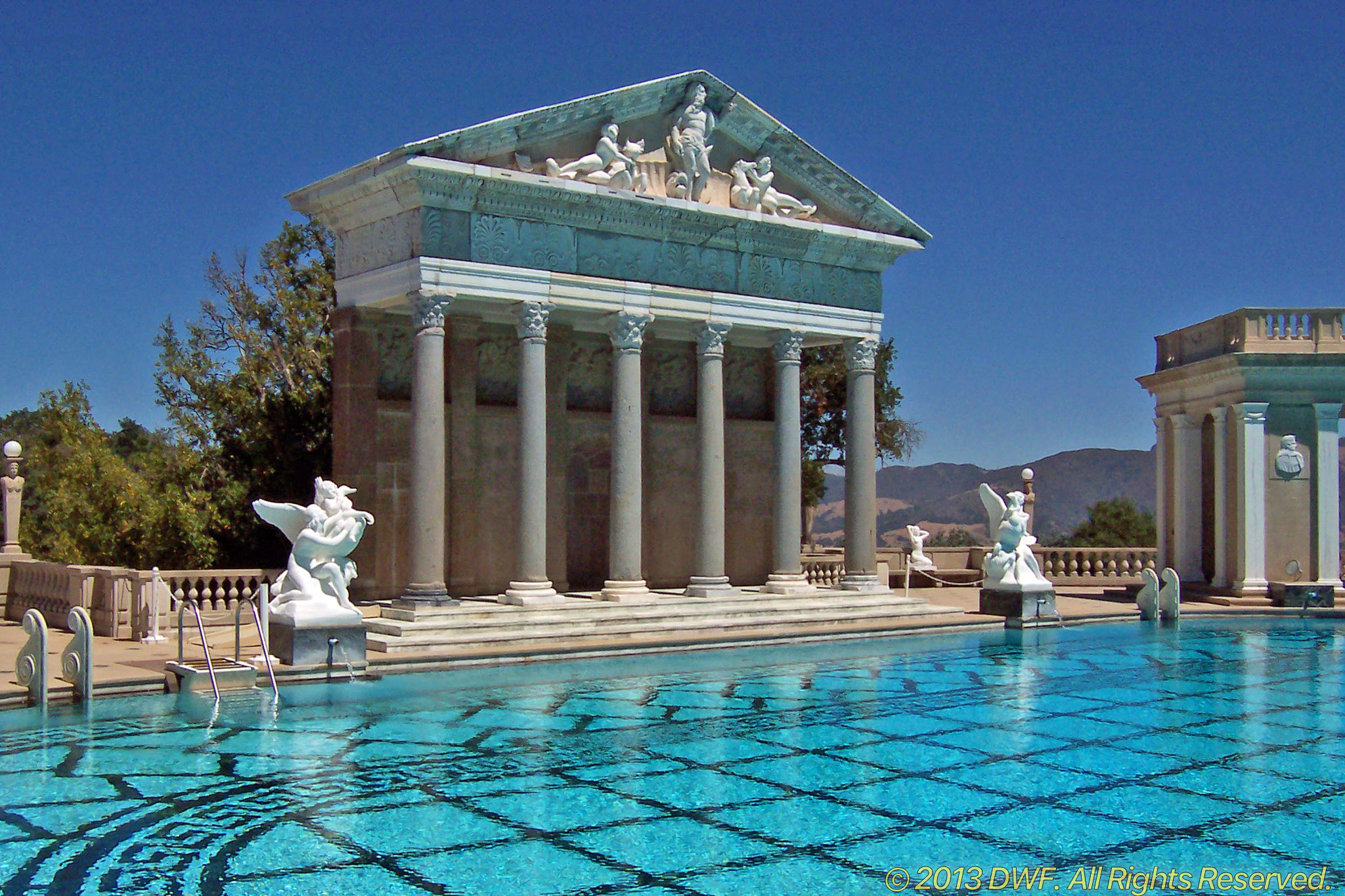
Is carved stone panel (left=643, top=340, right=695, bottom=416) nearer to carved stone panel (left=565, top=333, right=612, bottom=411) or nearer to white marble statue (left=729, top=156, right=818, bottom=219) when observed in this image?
carved stone panel (left=565, top=333, right=612, bottom=411)

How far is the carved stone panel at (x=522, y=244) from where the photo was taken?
21.1 meters

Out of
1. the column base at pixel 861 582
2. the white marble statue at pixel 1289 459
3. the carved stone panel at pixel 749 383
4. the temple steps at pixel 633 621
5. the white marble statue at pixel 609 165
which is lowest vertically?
the temple steps at pixel 633 621

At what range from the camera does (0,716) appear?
13609mm

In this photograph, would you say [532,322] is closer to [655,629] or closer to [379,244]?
[379,244]

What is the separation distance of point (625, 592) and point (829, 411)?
2041 centimetres

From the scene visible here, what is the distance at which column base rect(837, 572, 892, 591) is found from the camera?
2562 cm

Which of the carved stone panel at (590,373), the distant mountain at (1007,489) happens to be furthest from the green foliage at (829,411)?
the distant mountain at (1007,489)

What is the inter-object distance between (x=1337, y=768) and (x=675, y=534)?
1682cm

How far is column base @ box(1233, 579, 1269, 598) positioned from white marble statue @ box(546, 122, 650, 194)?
16.2m

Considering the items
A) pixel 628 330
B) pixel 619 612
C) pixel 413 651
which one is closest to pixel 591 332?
pixel 628 330

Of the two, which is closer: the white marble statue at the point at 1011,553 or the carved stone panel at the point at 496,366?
the carved stone panel at the point at 496,366

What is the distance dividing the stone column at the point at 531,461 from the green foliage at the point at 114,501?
853 centimetres

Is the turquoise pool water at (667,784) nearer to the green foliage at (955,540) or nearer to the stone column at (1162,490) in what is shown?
the stone column at (1162,490)

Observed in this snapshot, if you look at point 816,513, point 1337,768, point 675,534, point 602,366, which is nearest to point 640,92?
point 602,366
